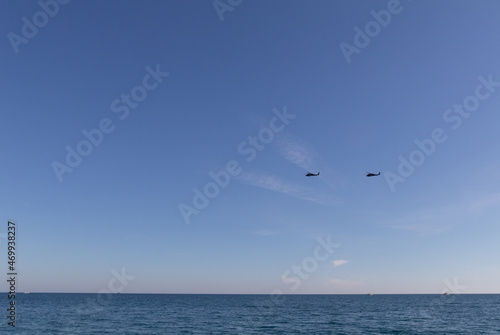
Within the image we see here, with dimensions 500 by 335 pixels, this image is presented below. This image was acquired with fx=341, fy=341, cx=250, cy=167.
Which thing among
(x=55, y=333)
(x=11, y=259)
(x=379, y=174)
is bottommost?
(x=55, y=333)

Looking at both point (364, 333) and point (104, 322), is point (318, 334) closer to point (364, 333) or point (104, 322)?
point (364, 333)

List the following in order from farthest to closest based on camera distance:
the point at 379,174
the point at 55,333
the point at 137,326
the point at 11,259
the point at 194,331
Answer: the point at 137,326 → the point at 194,331 → the point at 55,333 → the point at 379,174 → the point at 11,259

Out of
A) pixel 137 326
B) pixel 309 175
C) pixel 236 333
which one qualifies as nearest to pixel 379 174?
pixel 309 175

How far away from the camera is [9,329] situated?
2549 inches

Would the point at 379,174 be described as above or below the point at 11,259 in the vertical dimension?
above

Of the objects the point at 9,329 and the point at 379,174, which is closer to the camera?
the point at 379,174

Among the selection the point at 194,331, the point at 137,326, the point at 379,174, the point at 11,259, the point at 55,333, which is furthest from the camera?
the point at 137,326

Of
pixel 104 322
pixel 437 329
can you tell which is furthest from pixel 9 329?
pixel 437 329

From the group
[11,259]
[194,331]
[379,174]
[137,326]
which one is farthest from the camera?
[137,326]

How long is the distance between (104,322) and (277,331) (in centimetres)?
4046

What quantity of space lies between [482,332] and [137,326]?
72.1 metres

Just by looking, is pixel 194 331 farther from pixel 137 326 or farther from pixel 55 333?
pixel 55 333

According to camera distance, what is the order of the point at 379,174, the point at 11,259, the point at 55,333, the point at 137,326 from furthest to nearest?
the point at 137,326 → the point at 55,333 → the point at 379,174 → the point at 11,259

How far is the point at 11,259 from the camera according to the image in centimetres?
3841
